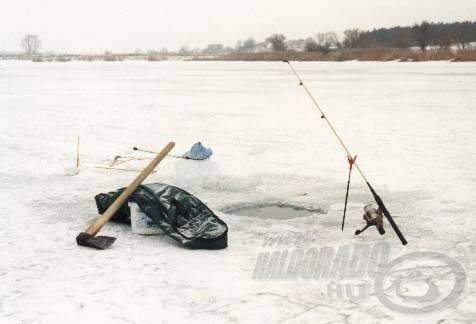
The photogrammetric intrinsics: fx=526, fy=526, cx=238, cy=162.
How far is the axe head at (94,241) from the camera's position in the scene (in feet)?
16.7

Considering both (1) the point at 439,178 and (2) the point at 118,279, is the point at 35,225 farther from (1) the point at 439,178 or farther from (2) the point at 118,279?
(1) the point at 439,178

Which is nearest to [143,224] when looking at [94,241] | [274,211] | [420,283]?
[94,241]

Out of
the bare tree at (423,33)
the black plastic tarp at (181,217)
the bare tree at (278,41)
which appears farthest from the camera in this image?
the bare tree at (278,41)

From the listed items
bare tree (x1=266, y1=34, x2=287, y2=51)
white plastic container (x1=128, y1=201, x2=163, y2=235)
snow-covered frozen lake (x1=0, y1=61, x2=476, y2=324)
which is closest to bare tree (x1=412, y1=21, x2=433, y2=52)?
bare tree (x1=266, y1=34, x2=287, y2=51)

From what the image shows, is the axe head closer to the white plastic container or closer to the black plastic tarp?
the white plastic container

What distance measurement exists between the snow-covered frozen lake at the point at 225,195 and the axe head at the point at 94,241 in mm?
69

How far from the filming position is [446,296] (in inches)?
162

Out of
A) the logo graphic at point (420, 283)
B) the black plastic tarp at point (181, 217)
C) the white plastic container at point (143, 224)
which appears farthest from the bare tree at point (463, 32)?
the white plastic container at point (143, 224)

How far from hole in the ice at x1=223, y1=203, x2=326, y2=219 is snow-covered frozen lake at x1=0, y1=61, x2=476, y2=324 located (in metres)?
0.14

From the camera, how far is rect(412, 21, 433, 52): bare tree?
80.6 metres

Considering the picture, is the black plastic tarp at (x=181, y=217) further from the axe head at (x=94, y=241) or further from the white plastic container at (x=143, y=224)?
the axe head at (x=94, y=241)

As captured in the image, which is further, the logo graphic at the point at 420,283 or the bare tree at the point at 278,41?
the bare tree at the point at 278,41

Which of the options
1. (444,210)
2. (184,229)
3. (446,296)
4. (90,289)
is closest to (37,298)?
(90,289)

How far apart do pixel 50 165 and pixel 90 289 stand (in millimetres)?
4998
